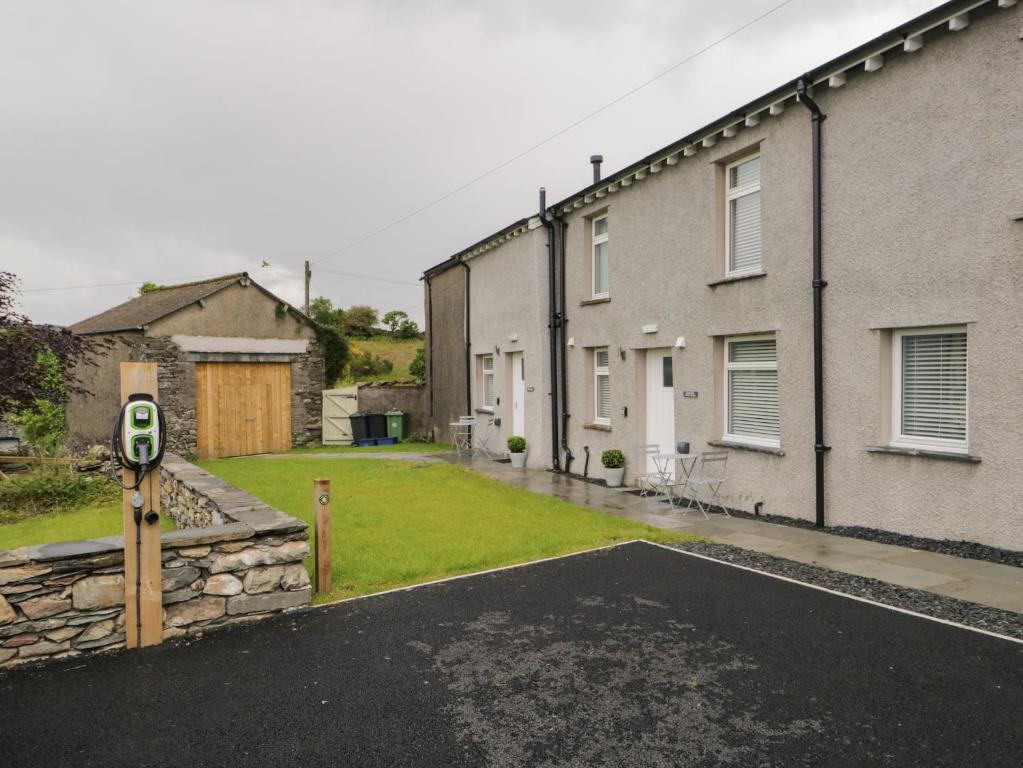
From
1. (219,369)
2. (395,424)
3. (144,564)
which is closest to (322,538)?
(144,564)

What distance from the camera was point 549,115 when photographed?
17438mm

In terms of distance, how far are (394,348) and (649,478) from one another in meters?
31.3

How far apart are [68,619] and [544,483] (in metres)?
8.37

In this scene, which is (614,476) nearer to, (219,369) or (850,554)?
(850,554)

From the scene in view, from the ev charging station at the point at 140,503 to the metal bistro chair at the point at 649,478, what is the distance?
24.1 ft

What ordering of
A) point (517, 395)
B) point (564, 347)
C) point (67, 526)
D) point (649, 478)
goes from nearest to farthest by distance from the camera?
point (67, 526), point (649, 478), point (564, 347), point (517, 395)

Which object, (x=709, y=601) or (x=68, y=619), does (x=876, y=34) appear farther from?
(x=68, y=619)

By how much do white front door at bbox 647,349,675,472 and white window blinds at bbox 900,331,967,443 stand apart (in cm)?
375

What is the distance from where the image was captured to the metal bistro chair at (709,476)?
9.43 meters

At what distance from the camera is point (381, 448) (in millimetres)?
19000

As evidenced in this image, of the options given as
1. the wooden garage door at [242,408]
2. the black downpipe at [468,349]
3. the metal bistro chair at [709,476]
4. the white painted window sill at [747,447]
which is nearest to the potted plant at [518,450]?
the black downpipe at [468,349]

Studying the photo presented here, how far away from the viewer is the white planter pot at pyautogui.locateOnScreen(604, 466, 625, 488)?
1155cm

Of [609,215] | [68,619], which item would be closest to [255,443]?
[609,215]

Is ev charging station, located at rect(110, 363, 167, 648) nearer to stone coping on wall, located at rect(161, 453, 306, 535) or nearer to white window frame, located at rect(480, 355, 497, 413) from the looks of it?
stone coping on wall, located at rect(161, 453, 306, 535)
